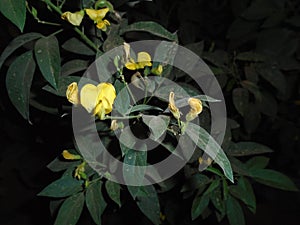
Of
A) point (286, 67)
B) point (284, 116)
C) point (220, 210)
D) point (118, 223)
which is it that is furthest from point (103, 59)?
point (284, 116)

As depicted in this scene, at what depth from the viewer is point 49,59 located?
0.64m

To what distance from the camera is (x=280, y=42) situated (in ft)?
3.70

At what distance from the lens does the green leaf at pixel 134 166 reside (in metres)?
0.55

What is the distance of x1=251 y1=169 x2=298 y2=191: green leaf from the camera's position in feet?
3.01

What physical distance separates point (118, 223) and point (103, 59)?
803 millimetres

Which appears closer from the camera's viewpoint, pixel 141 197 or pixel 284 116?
pixel 141 197

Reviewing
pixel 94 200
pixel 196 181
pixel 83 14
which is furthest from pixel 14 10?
pixel 196 181

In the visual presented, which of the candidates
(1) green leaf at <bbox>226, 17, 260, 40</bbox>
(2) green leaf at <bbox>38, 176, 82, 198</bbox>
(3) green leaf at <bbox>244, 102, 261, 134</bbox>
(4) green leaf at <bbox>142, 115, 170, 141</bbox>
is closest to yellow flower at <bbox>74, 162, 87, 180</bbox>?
(2) green leaf at <bbox>38, 176, 82, 198</bbox>

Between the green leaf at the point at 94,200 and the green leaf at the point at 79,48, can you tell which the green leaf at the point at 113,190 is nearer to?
the green leaf at the point at 94,200

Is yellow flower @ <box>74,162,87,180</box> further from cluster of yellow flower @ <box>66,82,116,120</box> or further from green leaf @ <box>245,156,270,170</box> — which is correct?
green leaf @ <box>245,156,270,170</box>

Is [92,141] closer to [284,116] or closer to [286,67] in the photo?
[286,67]

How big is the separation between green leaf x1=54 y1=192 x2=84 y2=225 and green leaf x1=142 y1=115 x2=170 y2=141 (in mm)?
280

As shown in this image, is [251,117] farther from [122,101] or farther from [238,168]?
[122,101]

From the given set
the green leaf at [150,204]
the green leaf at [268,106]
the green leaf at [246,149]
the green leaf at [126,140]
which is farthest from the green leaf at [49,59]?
the green leaf at [268,106]
